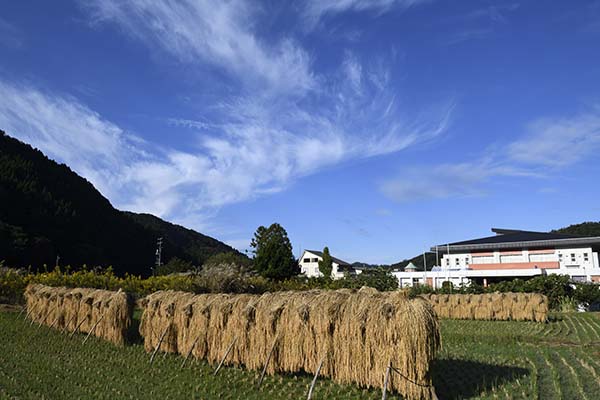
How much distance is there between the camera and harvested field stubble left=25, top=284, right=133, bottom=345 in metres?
13.8

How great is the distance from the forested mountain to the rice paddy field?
38928 millimetres

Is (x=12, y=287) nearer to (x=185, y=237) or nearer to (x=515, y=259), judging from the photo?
(x=515, y=259)

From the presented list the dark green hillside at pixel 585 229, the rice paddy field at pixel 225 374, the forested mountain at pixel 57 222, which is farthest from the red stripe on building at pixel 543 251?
the forested mountain at pixel 57 222

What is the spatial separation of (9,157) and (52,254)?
15958 millimetres

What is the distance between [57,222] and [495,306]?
49476mm

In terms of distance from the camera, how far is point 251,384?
9.34m

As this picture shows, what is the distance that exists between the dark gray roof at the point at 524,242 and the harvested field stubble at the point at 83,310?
40.9 m

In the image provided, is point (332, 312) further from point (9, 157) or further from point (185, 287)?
point (9, 157)

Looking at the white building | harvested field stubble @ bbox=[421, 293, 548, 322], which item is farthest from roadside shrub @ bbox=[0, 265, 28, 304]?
the white building

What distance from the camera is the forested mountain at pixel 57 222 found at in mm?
49188

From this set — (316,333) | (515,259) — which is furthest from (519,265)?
(316,333)

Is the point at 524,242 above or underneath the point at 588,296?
above

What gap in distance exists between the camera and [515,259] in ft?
152

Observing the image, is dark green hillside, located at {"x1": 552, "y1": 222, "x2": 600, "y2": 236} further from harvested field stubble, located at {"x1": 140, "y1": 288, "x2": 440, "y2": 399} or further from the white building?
harvested field stubble, located at {"x1": 140, "y1": 288, "x2": 440, "y2": 399}
